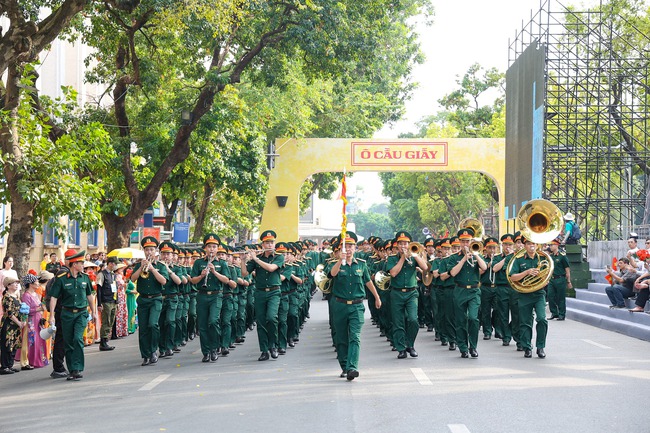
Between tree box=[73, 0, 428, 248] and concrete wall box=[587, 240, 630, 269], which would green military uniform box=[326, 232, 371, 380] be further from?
concrete wall box=[587, 240, 630, 269]

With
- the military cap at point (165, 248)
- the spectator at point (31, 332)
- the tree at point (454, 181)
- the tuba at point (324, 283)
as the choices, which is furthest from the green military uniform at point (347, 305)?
the tree at point (454, 181)

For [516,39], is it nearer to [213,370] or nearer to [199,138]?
[199,138]

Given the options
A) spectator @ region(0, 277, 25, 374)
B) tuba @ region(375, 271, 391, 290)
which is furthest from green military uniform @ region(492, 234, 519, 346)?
spectator @ region(0, 277, 25, 374)

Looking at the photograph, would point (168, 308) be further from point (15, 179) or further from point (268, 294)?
point (15, 179)

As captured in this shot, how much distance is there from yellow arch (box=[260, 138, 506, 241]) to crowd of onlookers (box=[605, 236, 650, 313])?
1749 centimetres

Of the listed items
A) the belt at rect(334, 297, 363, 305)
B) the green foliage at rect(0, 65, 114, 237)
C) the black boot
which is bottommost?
the black boot

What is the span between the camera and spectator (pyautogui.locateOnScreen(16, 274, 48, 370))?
15.6 meters

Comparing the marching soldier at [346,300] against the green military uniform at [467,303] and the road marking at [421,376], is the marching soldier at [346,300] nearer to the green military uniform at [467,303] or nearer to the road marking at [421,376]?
the road marking at [421,376]

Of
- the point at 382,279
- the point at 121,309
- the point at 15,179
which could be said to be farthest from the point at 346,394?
the point at 121,309

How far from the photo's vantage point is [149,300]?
1548cm

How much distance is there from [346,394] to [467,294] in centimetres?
472

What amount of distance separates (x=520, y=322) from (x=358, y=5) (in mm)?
11927

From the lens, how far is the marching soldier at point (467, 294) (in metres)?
15.3

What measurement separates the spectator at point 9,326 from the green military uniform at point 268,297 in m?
3.65
